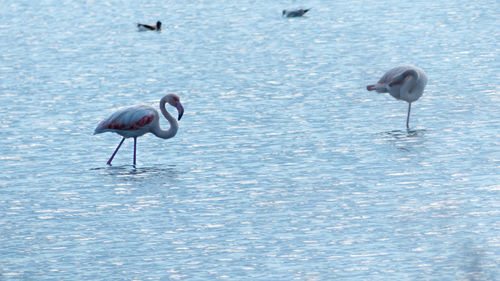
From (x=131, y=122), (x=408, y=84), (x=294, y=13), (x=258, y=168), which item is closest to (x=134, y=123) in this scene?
(x=131, y=122)

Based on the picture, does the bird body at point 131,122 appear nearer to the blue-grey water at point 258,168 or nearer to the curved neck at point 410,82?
the blue-grey water at point 258,168

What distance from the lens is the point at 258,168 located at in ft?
48.0

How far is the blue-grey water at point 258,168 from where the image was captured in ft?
34.8

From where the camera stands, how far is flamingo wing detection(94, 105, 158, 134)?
15.5m

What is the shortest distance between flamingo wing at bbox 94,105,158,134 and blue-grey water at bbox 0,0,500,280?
47cm

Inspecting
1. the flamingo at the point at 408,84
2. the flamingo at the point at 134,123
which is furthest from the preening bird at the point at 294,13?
the flamingo at the point at 134,123

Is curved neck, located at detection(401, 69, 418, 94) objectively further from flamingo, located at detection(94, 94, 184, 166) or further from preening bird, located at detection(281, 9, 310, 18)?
preening bird, located at detection(281, 9, 310, 18)

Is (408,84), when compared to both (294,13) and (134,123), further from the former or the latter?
(294,13)

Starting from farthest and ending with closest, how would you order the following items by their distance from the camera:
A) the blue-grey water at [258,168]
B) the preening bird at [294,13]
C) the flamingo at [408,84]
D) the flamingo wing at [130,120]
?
the preening bird at [294,13] → the flamingo at [408,84] → the flamingo wing at [130,120] → the blue-grey water at [258,168]

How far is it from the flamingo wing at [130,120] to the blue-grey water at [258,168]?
475 millimetres

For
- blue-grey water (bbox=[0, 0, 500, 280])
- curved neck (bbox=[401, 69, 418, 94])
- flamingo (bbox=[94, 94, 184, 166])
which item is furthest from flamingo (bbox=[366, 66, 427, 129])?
flamingo (bbox=[94, 94, 184, 166])

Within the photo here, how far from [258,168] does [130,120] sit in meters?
2.05

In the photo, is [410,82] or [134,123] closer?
[134,123]

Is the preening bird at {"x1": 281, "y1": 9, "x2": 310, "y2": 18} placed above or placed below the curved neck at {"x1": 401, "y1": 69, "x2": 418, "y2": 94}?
below
